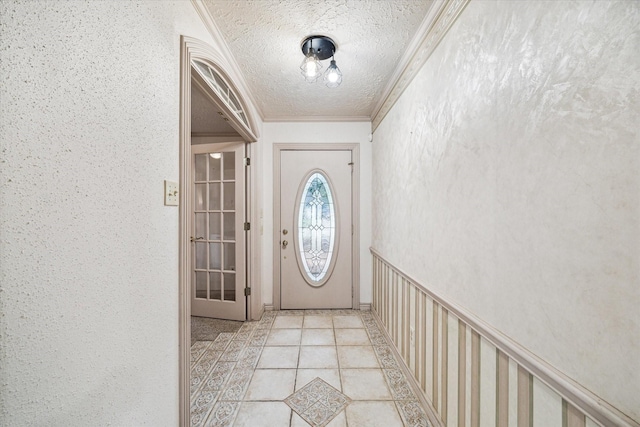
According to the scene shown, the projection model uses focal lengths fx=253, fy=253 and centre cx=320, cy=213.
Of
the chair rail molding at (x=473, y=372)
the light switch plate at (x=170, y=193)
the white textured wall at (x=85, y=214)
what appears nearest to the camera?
the white textured wall at (x=85, y=214)

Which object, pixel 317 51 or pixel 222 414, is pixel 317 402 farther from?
pixel 317 51

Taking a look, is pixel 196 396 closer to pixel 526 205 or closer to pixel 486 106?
pixel 526 205

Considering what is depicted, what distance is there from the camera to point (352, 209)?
3146 mm

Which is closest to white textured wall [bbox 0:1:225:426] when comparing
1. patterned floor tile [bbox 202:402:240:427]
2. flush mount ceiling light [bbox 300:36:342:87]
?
patterned floor tile [bbox 202:402:240:427]

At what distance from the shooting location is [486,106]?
1.03 meters

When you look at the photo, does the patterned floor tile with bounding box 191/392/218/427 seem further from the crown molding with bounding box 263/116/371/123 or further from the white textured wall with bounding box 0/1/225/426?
the crown molding with bounding box 263/116/371/123

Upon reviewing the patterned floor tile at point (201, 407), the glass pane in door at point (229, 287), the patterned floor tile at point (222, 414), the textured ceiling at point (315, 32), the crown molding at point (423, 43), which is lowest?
the patterned floor tile at point (222, 414)

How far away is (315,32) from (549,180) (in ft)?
5.22

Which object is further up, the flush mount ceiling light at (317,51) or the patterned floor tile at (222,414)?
the flush mount ceiling light at (317,51)

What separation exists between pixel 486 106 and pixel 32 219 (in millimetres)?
1493

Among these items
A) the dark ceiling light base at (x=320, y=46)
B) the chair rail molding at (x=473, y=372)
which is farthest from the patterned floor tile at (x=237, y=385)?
the dark ceiling light base at (x=320, y=46)

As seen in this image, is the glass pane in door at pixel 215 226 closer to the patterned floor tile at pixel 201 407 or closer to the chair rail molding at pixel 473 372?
the patterned floor tile at pixel 201 407

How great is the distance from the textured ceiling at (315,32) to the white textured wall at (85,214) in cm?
61

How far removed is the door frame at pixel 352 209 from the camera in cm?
312
